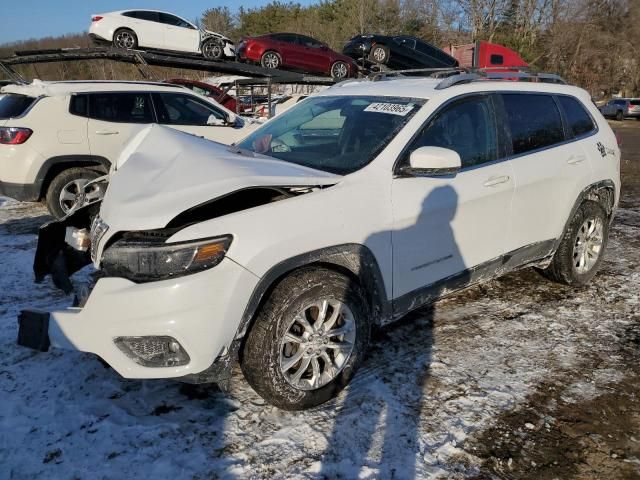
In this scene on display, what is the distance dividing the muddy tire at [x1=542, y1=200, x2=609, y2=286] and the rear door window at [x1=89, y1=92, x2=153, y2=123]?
18.8 feet

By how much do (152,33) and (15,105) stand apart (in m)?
7.26

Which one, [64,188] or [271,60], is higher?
[271,60]

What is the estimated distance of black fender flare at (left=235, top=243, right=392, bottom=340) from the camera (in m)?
2.56

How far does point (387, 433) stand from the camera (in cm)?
272

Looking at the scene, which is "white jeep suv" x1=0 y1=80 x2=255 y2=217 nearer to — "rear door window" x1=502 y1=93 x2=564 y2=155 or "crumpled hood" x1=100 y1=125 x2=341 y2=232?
"crumpled hood" x1=100 y1=125 x2=341 y2=232

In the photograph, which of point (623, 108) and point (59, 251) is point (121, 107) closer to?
point (59, 251)

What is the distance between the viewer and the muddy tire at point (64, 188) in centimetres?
671

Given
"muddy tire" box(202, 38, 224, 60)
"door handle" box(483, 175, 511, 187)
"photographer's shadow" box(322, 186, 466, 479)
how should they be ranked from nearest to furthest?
"photographer's shadow" box(322, 186, 466, 479) → "door handle" box(483, 175, 511, 187) → "muddy tire" box(202, 38, 224, 60)

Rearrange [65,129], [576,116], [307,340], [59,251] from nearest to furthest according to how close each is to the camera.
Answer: [307,340]
[59,251]
[576,116]
[65,129]

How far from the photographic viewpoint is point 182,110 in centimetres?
788

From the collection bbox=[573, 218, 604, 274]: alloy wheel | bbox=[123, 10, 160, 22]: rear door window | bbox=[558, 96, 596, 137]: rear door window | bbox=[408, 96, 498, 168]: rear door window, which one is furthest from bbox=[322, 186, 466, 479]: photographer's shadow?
bbox=[123, 10, 160, 22]: rear door window

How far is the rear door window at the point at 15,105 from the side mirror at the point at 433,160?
576 cm

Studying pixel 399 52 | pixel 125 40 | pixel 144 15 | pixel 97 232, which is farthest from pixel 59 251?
pixel 399 52

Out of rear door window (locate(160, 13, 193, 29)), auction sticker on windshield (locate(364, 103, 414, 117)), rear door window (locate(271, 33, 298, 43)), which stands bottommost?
auction sticker on windshield (locate(364, 103, 414, 117))
